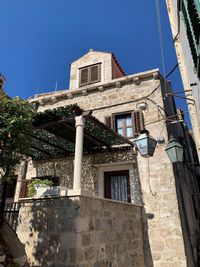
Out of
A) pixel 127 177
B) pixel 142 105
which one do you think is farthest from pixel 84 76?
pixel 127 177

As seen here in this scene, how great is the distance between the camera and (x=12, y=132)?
3.84 meters

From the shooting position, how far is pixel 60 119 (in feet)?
20.4

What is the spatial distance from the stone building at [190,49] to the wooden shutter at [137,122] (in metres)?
1.94

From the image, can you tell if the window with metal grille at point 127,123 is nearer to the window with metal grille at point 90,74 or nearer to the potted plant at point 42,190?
the window with metal grille at point 90,74

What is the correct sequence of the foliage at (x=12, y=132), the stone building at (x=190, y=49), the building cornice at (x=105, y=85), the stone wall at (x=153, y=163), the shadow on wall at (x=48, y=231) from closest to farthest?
the stone building at (x=190, y=49) → the foliage at (x=12, y=132) → the shadow on wall at (x=48, y=231) → the stone wall at (x=153, y=163) → the building cornice at (x=105, y=85)

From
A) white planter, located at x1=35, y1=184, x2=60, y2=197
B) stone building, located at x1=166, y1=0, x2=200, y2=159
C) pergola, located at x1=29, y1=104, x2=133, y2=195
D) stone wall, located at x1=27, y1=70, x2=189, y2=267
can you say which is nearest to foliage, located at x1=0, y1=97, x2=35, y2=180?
pergola, located at x1=29, y1=104, x2=133, y2=195

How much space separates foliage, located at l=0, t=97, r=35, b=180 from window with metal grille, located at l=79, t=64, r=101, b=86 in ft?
22.7

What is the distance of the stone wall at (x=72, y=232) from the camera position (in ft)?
13.7

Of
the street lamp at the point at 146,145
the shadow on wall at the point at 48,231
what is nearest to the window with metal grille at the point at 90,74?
the street lamp at the point at 146,145

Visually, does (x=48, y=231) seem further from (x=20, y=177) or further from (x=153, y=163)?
(x=20, y=177)

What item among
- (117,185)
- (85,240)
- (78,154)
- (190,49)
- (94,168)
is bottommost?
(85,240)

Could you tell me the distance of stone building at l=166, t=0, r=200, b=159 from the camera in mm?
3687

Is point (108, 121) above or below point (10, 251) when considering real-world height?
above

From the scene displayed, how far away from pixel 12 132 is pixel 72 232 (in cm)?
226
